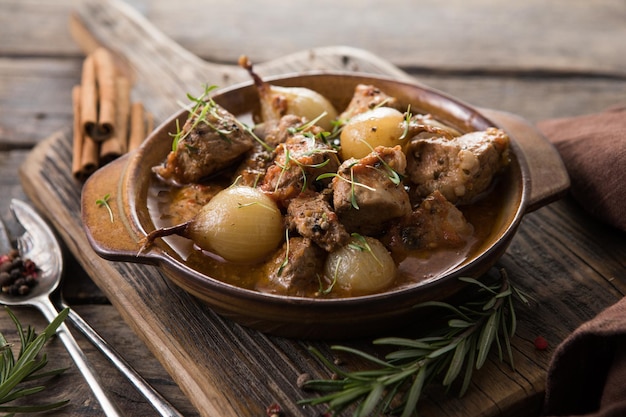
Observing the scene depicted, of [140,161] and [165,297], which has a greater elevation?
[140,161]

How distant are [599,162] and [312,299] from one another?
1.53 meters

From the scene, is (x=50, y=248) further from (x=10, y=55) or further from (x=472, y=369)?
(x=10, y=55)

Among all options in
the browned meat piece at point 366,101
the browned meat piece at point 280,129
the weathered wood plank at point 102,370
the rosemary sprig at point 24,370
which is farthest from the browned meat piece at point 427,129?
the rosemary sprig at point 24,370

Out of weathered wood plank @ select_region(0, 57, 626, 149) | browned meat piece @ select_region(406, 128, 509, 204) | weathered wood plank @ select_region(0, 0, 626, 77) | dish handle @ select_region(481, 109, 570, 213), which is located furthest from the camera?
weathered wood plank @ select_region(0, 0, 626, 77)

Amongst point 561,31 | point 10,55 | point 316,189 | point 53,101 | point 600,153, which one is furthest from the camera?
point 561,31

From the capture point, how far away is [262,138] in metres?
2.84

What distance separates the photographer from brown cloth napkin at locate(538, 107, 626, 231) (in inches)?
113

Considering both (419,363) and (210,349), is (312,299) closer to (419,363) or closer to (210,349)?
(419,363)

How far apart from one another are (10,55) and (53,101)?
66cm

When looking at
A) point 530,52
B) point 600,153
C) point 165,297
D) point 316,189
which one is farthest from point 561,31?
point 165,297

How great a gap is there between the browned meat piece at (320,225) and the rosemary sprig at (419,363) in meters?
0.34

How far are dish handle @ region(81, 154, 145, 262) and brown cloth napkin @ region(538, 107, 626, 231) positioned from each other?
73.3 inches

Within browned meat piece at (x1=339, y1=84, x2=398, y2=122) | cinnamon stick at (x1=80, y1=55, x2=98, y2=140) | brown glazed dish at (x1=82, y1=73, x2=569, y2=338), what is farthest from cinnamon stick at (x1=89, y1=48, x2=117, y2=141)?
browned meat piece at (x1=339, y1=84, x2=398, y2=122)

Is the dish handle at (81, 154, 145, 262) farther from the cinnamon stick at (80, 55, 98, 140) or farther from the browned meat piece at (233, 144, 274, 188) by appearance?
the cinnamon stick at (80, 55, 98, 140)
